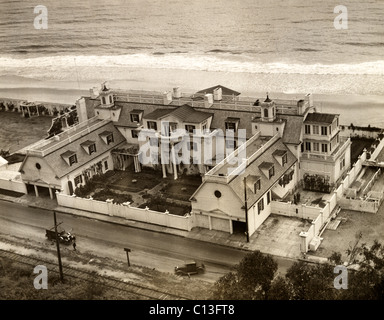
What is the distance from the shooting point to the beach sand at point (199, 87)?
8881cm

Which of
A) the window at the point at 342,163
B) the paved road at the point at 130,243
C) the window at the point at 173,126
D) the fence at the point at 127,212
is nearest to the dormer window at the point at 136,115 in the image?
the window at the point at 173,126

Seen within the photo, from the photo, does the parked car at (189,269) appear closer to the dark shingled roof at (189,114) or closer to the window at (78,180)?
the dark shingled roof at (189,114)

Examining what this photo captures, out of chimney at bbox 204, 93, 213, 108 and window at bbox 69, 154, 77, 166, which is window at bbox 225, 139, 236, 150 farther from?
window at bbox 69, 154, 77, 166

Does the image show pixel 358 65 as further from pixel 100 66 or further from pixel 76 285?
pixel 76 285

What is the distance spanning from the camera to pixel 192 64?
130 meters

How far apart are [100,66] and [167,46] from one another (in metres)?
21.3

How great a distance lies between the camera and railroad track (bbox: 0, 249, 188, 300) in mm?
40312

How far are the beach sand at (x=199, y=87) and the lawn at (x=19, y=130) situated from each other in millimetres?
18436

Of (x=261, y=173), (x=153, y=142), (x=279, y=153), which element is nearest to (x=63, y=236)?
(x=153, y=142)

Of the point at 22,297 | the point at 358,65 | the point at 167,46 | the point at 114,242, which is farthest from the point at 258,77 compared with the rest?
the point at 22,297

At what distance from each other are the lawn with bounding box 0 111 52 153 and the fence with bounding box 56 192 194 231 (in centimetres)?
2325

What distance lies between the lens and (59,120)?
81375mm

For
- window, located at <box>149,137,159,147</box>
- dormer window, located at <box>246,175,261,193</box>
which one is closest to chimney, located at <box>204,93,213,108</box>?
window, located at <box>149,137,159,147</box>

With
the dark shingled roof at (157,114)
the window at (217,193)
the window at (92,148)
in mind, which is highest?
the dark shingled roof at (157,114)
